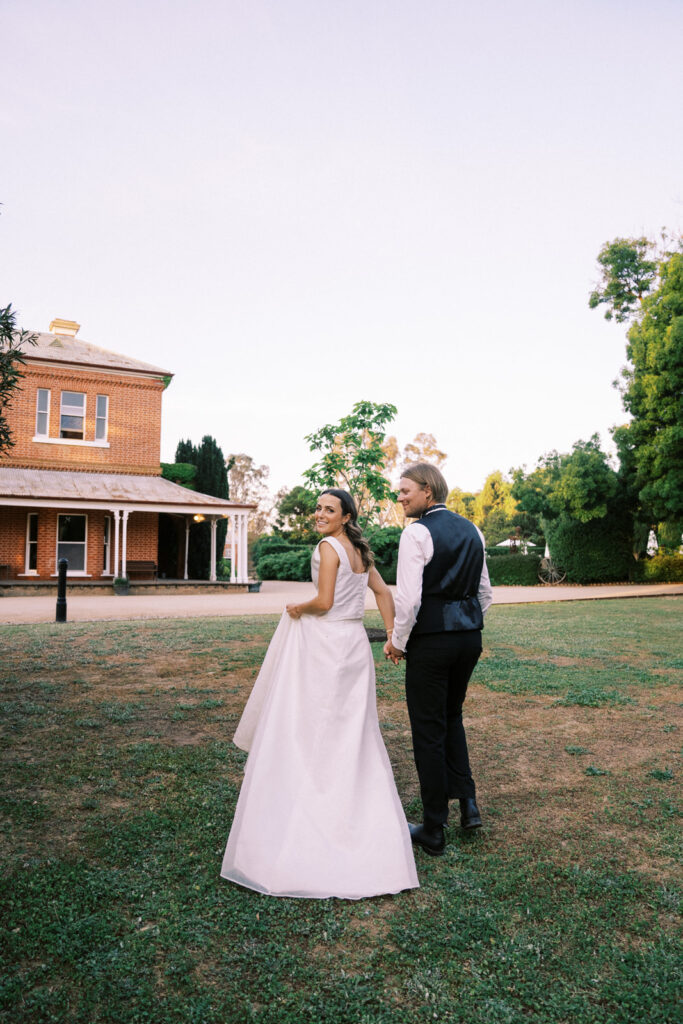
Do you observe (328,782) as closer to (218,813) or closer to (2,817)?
(218,813)

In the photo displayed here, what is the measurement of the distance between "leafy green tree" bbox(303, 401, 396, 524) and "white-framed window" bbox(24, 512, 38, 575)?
15.9m

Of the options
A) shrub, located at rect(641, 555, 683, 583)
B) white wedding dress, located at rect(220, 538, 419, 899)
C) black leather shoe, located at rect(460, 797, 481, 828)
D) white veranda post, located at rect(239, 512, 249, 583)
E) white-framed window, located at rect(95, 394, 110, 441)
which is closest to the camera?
white wedding dress, located at rect(220, 538, 419, 899)

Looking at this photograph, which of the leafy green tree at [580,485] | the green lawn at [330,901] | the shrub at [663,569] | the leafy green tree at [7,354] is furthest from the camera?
the shrub at [663,569]

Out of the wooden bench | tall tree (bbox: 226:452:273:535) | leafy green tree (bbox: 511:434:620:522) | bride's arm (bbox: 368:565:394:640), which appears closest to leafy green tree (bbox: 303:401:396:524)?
bride's arm (bbox: 368:565:394:640)

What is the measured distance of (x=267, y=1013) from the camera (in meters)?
2.08

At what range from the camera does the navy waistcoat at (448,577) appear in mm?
3258

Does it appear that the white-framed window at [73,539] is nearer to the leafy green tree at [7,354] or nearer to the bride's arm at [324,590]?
the leafy green tree at [7,354]

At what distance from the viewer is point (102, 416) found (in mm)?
23781

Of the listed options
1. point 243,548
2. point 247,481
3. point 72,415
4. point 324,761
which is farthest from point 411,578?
point 247,481

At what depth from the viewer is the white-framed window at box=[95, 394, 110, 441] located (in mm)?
23734

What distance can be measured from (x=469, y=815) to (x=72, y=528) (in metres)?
21.2

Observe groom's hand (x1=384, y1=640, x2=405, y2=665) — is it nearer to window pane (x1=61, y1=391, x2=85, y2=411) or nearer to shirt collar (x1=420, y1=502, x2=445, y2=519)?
shirt collar (x1=420, y1=502, x2=445, y2=519)

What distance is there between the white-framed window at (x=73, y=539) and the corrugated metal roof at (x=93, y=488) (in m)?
1.28

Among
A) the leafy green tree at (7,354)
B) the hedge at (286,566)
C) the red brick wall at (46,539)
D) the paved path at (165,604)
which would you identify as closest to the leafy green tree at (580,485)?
the paved path at (165,604)
